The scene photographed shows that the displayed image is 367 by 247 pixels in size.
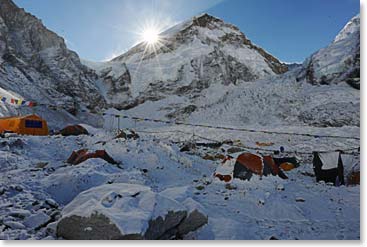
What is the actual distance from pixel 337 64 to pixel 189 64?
1002 inches

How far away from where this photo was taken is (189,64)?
53.4m

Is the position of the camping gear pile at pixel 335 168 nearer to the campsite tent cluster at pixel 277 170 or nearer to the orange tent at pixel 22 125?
the campsite tent cluster at pixel 277 170

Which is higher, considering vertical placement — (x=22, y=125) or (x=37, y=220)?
(x=22, y=125)

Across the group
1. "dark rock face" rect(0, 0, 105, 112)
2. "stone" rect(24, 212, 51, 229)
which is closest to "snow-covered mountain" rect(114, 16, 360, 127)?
"dark rock face" rect(0, 0, 105, 112)

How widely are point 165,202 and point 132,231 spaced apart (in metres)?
1.01

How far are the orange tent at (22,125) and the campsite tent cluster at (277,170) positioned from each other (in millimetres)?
13456

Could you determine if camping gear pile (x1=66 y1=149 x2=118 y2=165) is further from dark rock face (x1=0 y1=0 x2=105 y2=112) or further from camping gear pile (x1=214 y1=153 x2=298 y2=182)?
dark rock face (x1=0 y1=0 x2=105 y2=112)

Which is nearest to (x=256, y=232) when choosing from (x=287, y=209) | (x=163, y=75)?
(x=287, y=209)

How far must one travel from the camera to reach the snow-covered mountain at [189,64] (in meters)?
50.3

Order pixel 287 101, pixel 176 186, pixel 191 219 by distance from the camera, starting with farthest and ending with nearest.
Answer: pixel 287 101 → pixel 176 186 → pixel 191 219

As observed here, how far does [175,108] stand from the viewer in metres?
45.2

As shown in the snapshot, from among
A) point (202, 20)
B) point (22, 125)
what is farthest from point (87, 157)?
point (202, 20)

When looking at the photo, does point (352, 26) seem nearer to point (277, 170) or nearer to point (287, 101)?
point (277, 170)

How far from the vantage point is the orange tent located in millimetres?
18391
